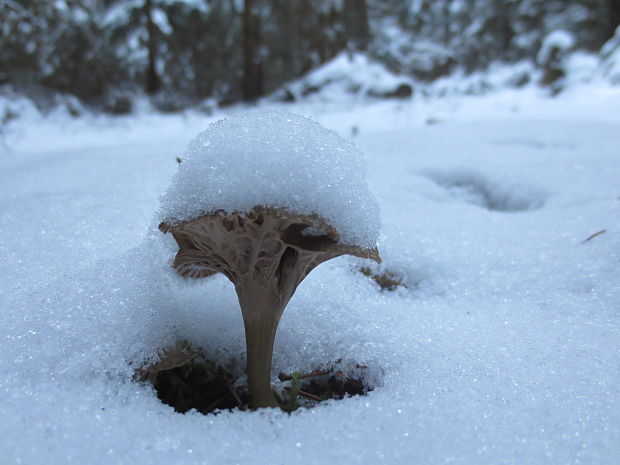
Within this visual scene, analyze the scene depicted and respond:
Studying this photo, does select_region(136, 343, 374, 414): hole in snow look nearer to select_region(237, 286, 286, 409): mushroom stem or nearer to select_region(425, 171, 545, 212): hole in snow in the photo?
select_region(237, 286, 286, 409): mushroom stem

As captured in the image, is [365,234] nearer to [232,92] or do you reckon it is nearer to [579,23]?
[232,92]

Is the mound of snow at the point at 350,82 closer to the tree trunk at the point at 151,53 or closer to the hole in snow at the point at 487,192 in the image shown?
the tree trunk at the point at 151,53

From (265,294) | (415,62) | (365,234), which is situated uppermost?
(365,234)

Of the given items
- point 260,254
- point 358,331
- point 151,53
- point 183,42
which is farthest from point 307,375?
point 183,42

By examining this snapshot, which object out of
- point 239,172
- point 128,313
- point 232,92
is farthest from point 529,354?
point 232,92

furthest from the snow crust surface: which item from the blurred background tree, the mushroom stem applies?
the blurred background tree
